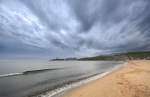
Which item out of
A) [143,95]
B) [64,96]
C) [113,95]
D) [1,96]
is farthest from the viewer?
[1,96]

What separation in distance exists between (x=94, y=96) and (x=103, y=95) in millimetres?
759

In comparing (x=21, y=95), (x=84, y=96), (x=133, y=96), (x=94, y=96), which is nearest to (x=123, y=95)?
(x=133, y=96)

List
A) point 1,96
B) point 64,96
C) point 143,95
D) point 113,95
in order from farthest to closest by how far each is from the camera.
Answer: point 1,96 → point 64,96 → point 113,95 → point 143,95

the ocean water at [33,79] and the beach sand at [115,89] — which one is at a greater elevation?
the ocean water at [33,79]

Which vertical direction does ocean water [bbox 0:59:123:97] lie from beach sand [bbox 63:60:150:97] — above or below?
above

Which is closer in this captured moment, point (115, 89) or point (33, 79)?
point (115, 89)

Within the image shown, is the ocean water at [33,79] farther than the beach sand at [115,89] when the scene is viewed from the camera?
Yes

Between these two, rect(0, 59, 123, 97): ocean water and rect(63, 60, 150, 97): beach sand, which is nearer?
rect(63, 60, 150, 97): beach sand

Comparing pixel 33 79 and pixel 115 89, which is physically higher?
pixel 33 79

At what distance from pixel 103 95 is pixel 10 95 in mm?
8732

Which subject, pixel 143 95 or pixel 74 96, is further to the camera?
pixel 74 96

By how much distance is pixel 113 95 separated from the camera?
8930mm

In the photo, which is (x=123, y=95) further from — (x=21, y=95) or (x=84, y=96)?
(x=21, y=95)

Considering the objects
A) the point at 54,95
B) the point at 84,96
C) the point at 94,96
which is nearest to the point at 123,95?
the point at 94,96
